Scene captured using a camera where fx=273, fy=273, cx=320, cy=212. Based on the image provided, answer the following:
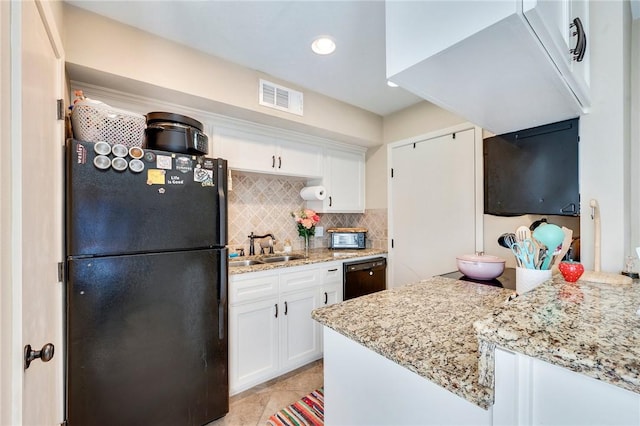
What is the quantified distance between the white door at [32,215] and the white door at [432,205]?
2.51 metres

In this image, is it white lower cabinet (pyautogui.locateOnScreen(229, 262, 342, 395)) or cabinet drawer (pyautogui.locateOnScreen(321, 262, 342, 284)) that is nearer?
white lower cabinet (pyautogui.locateOnScreen(229, 262, 342, 395))

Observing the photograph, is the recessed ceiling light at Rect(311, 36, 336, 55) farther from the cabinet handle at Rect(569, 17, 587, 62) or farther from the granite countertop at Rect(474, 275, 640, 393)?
the granite countertop at Rect(474, 275, 640, 393)

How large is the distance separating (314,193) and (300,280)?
0.88m

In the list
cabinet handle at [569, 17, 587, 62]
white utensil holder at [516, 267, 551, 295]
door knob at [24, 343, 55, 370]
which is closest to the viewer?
Result: door knob at [24, 343, 55, 370]

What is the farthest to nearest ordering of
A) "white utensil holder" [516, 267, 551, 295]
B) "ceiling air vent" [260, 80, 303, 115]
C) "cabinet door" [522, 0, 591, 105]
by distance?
"ceiling air vent" [260, 80, 303, 115], "white utensil holder" [516, 267, 551, 295], "cabinet door" [522, 0, 591, 105]

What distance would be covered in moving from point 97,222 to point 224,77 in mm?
1217

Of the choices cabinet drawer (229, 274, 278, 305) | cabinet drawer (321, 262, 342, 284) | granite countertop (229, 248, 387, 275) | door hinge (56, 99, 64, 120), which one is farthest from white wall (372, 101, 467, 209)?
door hinge (56, 99, 64, 120)

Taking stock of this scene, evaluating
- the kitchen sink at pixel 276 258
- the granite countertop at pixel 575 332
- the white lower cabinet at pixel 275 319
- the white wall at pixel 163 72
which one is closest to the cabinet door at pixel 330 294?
the white lower cabinet at pixel 275 319

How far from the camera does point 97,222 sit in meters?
1.28

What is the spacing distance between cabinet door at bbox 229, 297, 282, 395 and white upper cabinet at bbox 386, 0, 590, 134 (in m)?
1.71

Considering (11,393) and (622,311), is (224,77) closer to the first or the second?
(11,393)

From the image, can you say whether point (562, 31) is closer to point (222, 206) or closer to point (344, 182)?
point (222, 206)

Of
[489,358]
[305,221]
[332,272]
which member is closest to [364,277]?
[332,272]

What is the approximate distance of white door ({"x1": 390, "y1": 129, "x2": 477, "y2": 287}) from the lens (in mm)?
2271
